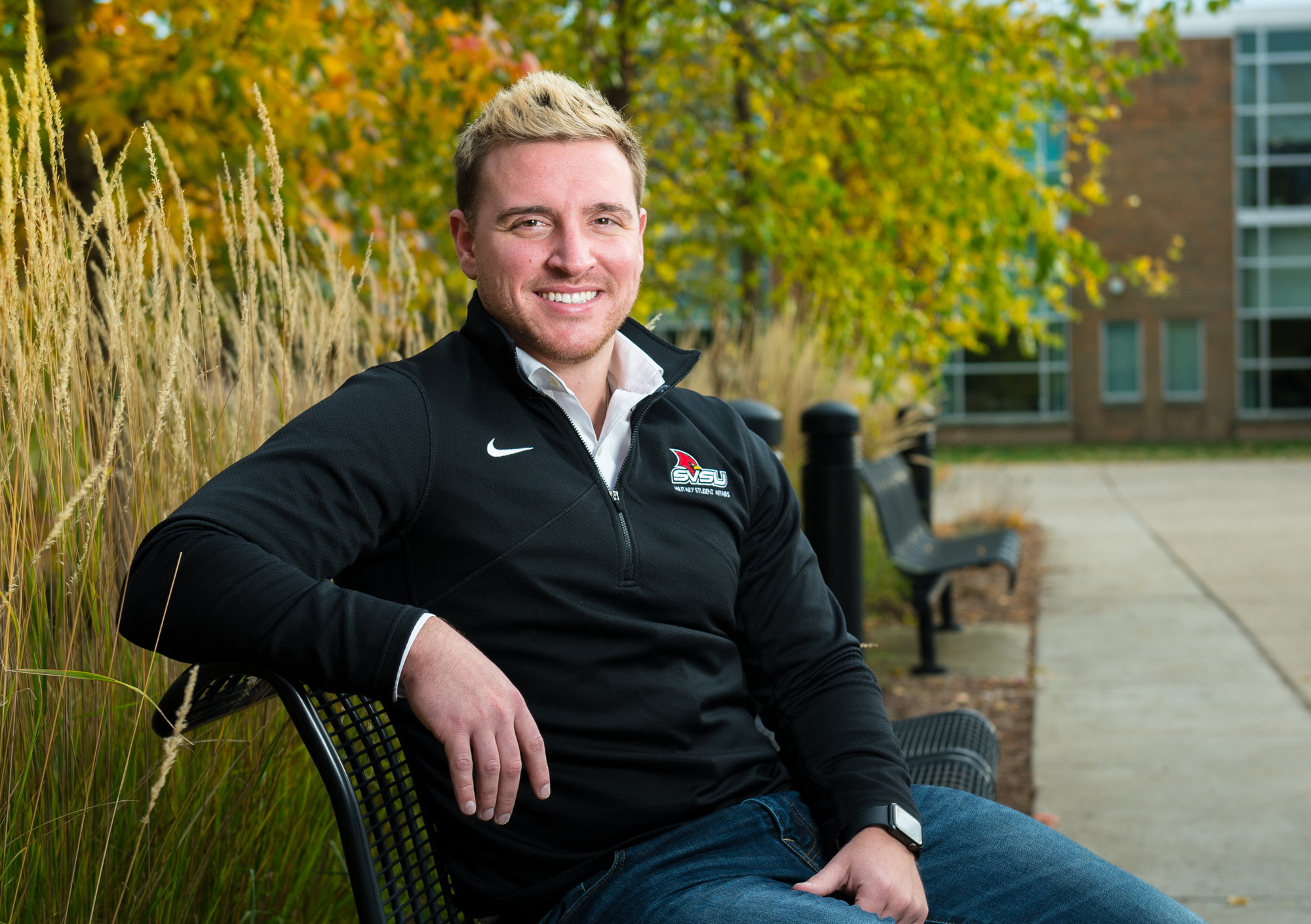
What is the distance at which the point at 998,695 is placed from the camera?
5.51m

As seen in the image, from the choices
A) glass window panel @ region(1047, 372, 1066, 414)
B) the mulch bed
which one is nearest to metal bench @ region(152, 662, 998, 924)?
the mulch bed

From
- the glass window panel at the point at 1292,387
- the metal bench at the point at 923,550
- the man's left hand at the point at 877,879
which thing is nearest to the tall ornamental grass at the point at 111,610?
the man's left hand at the point at 877,879

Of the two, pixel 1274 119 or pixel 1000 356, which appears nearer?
pixel 1274 119

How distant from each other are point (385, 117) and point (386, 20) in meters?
0.94

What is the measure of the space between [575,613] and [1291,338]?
103 ft

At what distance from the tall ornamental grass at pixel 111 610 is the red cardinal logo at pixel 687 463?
776 millimetres

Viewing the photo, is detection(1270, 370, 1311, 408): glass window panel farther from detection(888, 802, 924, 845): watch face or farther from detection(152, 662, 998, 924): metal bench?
detection(152, 662, 998, 924): metal bench

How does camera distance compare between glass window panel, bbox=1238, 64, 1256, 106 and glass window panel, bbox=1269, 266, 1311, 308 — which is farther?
glass window panel, bbox=1269, 266, 1311, 308

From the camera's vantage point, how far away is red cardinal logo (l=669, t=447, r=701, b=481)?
6.68 feet

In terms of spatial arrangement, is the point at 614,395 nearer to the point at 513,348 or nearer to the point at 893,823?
the point at 513,348

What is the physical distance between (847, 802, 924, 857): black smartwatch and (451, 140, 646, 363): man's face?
0.87 meters

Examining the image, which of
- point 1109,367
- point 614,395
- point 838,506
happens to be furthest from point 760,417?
point 1109,367

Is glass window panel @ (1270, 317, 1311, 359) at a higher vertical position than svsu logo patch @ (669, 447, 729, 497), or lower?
higher

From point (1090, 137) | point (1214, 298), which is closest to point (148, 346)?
point (1090, 137)
